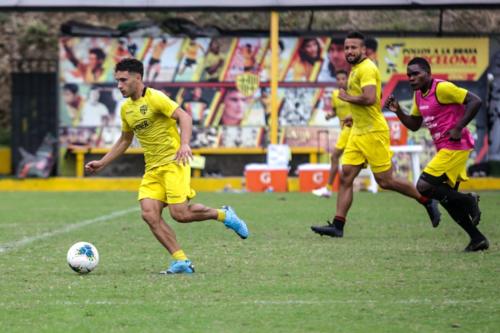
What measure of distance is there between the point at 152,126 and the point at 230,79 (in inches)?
599

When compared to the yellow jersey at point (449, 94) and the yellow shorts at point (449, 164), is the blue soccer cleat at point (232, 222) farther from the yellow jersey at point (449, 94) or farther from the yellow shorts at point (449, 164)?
the yellow jersey at point (449, 94)

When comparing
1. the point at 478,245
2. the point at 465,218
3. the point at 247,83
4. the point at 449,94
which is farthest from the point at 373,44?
the point at 478,245

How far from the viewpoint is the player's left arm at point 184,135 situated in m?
9.48

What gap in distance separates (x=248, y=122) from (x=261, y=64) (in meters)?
1.24

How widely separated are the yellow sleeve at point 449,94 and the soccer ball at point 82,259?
3.68 m

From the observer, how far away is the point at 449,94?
11.4m

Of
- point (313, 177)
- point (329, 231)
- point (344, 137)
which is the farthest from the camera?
point (313, 177)

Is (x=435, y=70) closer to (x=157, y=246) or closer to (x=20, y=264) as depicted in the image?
(x=157, y=246)

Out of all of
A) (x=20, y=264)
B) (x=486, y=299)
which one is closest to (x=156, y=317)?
(x=486, y=299)

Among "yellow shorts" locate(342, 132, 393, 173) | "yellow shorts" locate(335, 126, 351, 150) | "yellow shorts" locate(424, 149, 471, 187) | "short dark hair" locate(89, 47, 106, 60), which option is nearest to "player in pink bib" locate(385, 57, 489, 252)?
"yellow shorts" locate(424, 149, 471, 187)

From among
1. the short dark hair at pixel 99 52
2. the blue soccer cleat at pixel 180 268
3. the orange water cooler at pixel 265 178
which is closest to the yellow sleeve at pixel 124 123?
the blue soccer cleat at pixel 180 268

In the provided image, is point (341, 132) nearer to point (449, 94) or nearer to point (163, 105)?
point (449, 94)

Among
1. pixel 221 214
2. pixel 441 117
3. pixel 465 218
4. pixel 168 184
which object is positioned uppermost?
pixel 441 117

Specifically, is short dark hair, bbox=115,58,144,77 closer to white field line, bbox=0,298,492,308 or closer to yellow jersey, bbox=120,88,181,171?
yellow jersey, bbox=120,88,181,171
